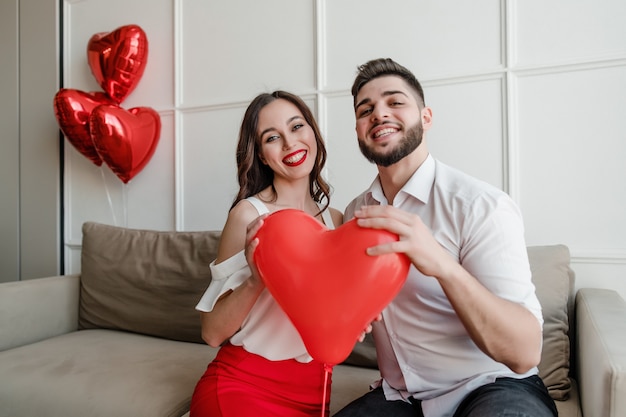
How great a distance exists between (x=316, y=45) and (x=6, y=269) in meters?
2.51

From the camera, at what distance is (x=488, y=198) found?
942 mm

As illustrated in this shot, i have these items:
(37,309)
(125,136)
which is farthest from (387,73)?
(37,309)

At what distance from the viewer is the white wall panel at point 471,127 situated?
1.68m

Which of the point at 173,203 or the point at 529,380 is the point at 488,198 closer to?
the point at 529,380

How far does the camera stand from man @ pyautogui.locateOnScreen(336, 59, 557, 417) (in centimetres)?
78

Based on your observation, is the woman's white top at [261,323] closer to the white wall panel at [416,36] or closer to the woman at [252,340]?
the woman at [252,340]

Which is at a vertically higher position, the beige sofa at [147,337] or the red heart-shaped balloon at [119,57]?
the red heart-shaped balloon at [119,57]

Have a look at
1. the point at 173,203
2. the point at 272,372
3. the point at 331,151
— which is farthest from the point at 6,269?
the point at 272,372

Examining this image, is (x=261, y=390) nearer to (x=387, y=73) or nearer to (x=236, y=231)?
(x=236, y=231)

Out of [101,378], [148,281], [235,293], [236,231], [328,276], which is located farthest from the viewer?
[148,281]

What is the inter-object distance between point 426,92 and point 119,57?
5.27 ft

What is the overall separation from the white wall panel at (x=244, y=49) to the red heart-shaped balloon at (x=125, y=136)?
240mm

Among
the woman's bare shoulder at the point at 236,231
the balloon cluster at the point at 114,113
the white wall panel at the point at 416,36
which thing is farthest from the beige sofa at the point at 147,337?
the white wall panel at the point at 416,36

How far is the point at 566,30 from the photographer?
159 centimetres
